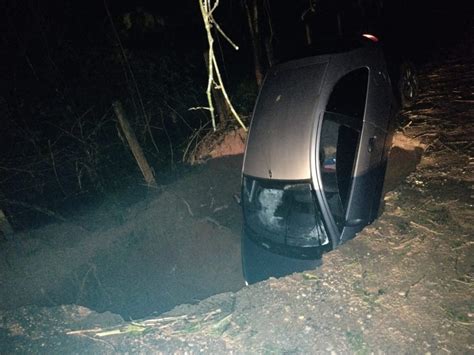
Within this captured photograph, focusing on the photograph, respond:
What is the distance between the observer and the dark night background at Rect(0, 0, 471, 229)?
5301 millimetres

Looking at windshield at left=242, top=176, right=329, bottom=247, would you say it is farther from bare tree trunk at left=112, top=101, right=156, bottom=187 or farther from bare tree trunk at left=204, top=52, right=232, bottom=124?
bare tree trunk at left=204, top=52, right=232, bottom=124

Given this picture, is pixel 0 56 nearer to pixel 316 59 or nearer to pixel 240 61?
pixel 240 61

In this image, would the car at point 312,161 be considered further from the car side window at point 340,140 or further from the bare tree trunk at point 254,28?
the bare tree trunk at point 254,28

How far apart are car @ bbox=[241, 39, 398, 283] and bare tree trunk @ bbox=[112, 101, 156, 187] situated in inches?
75.8

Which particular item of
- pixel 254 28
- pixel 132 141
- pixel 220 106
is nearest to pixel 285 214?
pixel 132 141

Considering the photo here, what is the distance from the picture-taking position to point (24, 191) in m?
5.24

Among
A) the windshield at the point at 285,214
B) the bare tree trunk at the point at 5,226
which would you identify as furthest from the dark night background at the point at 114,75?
the windshield at the point at 285,214

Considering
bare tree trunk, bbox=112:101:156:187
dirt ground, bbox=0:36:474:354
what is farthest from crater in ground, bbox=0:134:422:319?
bare tree trunk, bbox=112:101:156:187

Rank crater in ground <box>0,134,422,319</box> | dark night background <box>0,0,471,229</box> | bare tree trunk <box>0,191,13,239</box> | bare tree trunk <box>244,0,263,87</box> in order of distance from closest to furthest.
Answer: crater in ground <box>0,134,422,319</box> < bare tree trunk <box>0,191,13,239</box> < dark night background <box>0,0,471,229</box> < bare tree trunk <box>244,0,263,87</box>

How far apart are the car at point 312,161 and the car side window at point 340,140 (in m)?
0.01

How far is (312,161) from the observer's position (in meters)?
3.23

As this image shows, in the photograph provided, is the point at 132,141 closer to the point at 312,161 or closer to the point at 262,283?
the point at 312,161

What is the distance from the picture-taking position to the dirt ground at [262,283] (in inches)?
88.1

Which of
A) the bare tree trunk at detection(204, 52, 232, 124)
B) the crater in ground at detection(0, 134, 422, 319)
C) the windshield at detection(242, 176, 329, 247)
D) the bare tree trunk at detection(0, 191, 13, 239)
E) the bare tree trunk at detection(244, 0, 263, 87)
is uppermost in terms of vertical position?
the bare tree trunk at detection(244, 0, 263, 87)
